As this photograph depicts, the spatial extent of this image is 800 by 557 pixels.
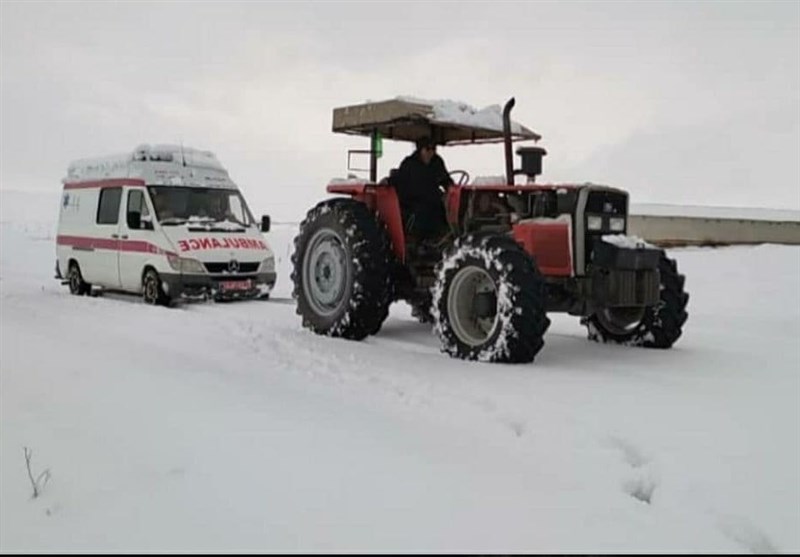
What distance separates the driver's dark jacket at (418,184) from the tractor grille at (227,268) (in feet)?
12.7

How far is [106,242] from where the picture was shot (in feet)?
39.0

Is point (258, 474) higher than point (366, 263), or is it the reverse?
point (366, 263)

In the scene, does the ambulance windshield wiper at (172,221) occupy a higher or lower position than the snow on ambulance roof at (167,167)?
lower

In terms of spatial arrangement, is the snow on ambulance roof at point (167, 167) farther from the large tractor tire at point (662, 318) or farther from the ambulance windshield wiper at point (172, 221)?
the large tractor tire at point (662, 318)

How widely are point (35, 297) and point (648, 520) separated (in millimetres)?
10058

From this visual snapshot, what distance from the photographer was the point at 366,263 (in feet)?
23.7

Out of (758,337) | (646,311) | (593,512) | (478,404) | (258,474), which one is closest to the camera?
(593,512)

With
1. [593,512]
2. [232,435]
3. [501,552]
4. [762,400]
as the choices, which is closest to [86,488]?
[232,435]

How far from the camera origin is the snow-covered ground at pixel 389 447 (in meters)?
2.72

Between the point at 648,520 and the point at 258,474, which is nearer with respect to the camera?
the point at 648,520

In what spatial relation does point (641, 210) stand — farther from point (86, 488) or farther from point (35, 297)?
point (86, 488)

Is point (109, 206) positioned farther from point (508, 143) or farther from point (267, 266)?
point (508, 143)

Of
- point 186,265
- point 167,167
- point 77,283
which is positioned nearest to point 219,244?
point 186,265

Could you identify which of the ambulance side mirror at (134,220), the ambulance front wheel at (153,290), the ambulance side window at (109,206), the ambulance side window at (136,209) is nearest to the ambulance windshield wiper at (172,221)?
the ambulance side window at (136,209)
